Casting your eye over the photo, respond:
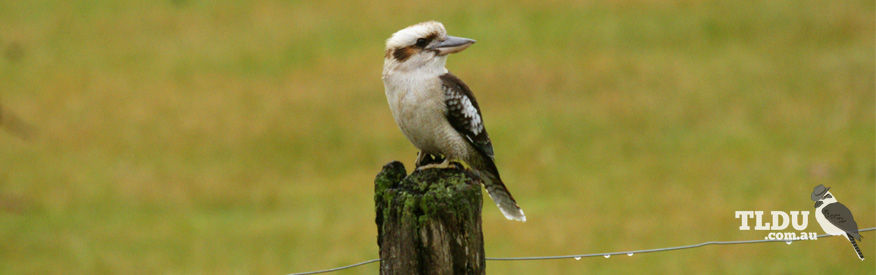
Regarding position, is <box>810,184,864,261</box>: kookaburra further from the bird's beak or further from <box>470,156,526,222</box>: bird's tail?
the bird's beak

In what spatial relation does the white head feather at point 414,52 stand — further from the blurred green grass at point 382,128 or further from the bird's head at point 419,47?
the blurred green grass at point 382,128

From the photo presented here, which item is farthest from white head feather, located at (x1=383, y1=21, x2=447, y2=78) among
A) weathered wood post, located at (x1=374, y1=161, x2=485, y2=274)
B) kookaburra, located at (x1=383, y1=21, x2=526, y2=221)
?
weathered wood post, located at (x1=374, y1=161, x2=485, y2=274)

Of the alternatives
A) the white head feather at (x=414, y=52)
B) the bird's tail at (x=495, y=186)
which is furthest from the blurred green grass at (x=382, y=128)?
the white head feather at (x=414, y=52)

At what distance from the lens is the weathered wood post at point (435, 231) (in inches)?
165

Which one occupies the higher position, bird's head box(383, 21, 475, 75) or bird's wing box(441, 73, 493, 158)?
bird's head box(383, 21, 475, 75)

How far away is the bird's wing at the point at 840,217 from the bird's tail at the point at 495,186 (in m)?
1.46

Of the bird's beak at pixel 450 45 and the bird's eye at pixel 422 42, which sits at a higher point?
the bird's eye at pixel 422 42

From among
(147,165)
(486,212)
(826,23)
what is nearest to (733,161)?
(486,212)

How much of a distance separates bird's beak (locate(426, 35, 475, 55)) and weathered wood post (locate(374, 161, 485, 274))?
119cm

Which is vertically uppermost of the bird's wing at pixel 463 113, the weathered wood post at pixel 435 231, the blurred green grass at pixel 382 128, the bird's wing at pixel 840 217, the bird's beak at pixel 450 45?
the blurred green grass at pixel 382 128

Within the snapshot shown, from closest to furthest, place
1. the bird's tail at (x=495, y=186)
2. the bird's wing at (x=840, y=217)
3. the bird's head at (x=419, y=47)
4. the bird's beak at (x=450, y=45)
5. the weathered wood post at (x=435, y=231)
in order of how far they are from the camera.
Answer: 1. the weathered wood post at (x=435, y=231)
2. the bird's wing at (x=840, y=217)
3. the bird's beak at (x=450, y=45)
4. the bird's head at (x=419, y=47)
5. the bird's tail at (x=495, y=186)

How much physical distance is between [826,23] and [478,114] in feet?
47.4

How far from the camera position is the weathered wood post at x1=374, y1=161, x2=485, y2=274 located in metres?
4.20

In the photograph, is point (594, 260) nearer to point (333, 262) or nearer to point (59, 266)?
point (333, 262)
